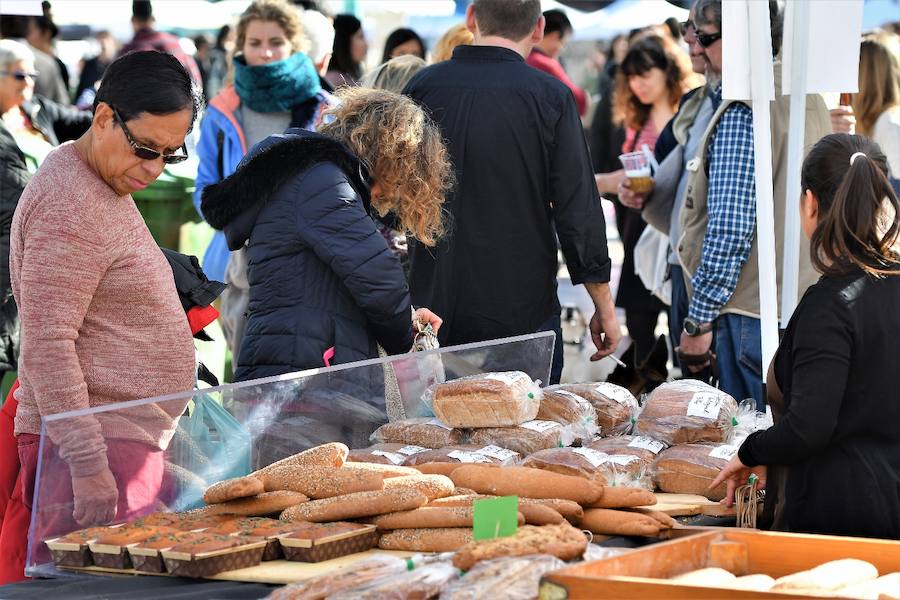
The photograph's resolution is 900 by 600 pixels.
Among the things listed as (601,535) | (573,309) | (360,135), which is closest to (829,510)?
(601,535)

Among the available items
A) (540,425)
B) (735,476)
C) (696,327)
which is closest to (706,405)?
(540,425)

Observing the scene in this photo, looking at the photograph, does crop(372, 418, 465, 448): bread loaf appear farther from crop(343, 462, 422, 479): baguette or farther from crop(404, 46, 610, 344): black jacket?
crop(404, 46, 610, 344): black jacket

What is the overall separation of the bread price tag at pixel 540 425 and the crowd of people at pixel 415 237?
0.53 metres

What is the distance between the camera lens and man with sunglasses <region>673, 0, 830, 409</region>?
4.46 m

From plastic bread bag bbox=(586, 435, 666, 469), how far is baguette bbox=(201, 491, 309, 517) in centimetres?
92

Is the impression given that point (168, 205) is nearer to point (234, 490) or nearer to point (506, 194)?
point (506, 194)

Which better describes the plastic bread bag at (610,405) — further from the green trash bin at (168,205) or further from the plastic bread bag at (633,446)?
the green trash bin at (168,205)

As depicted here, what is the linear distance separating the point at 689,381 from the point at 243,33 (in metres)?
3.26

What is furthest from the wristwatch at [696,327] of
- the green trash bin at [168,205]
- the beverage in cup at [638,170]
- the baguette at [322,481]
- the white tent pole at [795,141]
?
the green trash bin at [168,205]

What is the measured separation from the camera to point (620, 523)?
8.95 ft

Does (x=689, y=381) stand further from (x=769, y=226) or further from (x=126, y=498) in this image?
(x=126, y=498)

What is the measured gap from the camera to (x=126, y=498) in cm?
273

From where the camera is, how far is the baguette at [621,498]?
283 cm

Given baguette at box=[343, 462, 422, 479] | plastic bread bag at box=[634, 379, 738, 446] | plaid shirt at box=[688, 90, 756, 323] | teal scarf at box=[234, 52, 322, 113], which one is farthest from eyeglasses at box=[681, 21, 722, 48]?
baguette at box=[343, 462, 422, 479]
